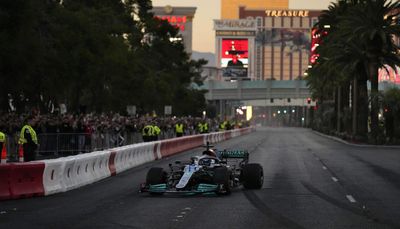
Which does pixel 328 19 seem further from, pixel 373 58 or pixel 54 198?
pixel 54 198

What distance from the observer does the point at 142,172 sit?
2861 centimetres

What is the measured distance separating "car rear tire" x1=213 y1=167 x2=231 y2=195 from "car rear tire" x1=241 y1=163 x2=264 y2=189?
1607mm

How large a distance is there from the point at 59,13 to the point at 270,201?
3694 cm

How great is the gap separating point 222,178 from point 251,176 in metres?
1.96

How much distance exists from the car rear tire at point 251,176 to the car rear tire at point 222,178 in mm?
1607

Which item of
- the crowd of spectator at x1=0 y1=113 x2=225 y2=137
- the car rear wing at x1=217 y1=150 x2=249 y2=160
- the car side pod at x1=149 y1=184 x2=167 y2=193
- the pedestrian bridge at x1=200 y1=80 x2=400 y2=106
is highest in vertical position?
the pedestrian bridge at x1=200 y1=80 x2=400 y2=106

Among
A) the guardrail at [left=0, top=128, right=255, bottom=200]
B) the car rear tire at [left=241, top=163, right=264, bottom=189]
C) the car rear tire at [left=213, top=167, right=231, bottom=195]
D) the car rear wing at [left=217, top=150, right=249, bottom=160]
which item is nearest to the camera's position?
the guardrail at [left=0, top=128, right=255, bottom=200]

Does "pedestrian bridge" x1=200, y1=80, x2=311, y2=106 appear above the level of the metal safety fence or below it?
above

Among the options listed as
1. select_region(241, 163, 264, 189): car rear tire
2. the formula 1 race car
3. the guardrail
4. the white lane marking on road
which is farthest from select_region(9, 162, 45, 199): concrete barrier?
the white lane marking on road

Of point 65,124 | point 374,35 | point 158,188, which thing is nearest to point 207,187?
point 158,188

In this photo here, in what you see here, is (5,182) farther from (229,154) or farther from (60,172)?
(229,154)

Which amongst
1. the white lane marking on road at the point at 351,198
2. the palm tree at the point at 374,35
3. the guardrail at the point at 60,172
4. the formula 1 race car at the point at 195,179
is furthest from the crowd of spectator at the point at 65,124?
the palm tree at the point at 374,35

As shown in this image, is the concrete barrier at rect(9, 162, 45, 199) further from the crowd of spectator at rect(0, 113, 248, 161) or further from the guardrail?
the crowd of spectator at rect(0, 113, 248, 161)

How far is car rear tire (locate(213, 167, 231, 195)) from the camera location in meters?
18.7
